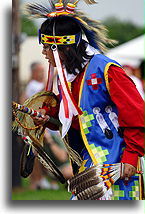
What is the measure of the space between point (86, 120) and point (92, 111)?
0.07 meters

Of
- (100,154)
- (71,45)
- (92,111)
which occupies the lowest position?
(100,154)

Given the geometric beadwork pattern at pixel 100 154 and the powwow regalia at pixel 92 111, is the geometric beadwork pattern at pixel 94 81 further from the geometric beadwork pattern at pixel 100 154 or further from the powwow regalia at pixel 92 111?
the geometric beadwork pattern at pixel 100 154

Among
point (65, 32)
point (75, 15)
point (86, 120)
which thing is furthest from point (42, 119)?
point (75, 15)

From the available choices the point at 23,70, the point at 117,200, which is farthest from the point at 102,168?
the point at 23,70

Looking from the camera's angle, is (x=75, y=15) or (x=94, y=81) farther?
(x=75, y=15)

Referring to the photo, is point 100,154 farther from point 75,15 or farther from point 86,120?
point 75,15

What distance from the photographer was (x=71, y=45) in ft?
9.92

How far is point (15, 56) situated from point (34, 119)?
173cm

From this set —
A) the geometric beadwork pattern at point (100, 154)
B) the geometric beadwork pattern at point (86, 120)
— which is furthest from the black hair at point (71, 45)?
the geometric beadwork pattern at point (100, 154)

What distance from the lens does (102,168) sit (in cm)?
292

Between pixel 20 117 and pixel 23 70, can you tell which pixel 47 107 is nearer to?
pixel 20 117

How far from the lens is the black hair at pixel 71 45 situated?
9.85 feet

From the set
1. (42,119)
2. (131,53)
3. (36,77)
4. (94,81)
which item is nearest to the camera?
(94,81)

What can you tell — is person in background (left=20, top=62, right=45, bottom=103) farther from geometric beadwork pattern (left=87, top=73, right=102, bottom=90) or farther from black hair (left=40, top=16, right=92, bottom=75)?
geometric beadwork pattern (left=87, top=73, right=102, bottom=90)
